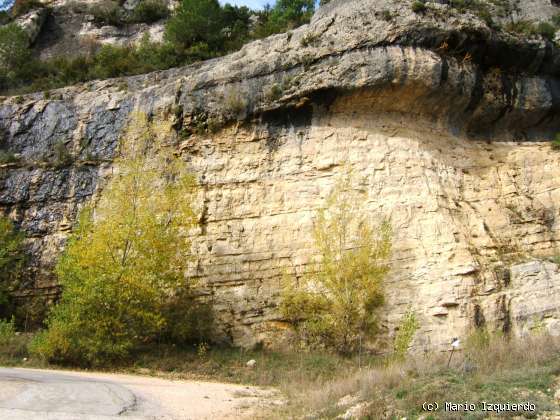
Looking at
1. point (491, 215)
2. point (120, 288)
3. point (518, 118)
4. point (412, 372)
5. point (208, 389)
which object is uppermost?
point (518, 118)

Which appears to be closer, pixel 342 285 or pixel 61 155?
pixel 342 285

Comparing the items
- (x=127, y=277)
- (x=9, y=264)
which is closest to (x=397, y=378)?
(x=127, y=277)

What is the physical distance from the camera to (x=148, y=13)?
1288 inches

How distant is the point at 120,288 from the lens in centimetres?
Answer: 1308

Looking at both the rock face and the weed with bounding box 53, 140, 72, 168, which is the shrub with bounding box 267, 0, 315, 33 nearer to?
the rock face

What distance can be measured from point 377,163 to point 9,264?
39.5 ft

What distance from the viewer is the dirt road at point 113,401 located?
649 cm

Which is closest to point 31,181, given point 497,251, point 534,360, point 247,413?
point 247,413

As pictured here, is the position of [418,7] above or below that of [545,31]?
above

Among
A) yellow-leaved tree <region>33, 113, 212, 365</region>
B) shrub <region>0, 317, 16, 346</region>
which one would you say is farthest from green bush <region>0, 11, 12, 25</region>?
shrub <region>0, 317, 16, 346</region>

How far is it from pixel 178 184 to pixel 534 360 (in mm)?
11047

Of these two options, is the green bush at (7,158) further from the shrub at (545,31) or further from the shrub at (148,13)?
the shrub at (545,31)

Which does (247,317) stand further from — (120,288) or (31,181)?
(31,181)

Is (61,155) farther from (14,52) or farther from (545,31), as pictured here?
(545,31)
